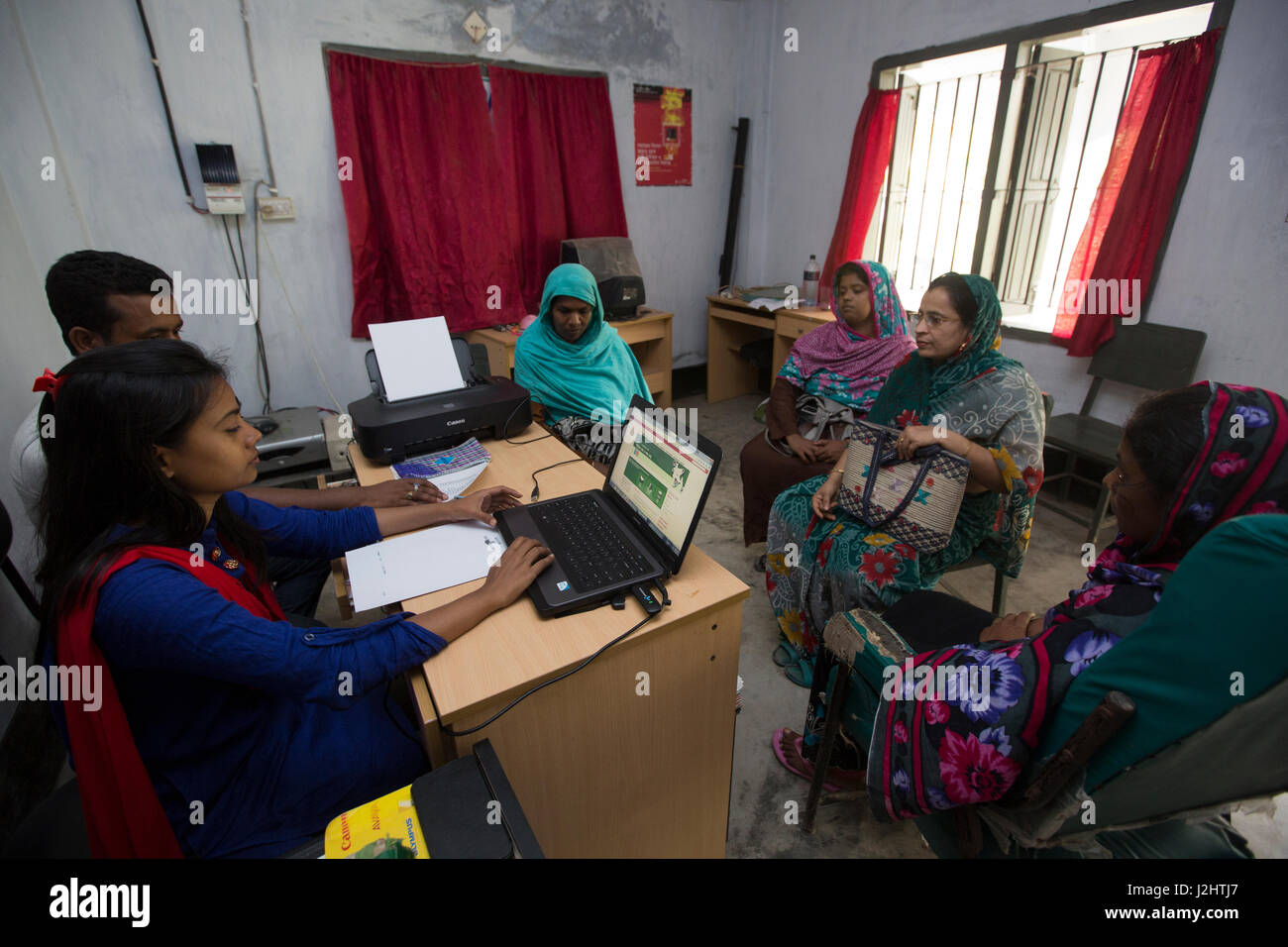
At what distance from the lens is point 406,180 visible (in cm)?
314

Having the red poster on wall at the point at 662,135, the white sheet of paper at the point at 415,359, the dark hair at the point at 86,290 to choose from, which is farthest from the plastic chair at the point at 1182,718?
the red poster on wall at the point at 662,135

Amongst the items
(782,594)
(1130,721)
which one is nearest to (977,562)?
(782,594)

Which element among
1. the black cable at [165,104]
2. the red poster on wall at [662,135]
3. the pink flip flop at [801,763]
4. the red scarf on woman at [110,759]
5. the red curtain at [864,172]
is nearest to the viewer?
the red scarf on woman at [110,759]

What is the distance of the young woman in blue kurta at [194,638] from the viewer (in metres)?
0.79

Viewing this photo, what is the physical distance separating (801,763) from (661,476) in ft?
3.34

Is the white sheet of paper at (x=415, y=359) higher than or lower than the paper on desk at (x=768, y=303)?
higher

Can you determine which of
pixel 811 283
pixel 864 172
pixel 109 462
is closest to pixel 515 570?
pixel 109 462

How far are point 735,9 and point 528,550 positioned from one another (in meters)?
4.59

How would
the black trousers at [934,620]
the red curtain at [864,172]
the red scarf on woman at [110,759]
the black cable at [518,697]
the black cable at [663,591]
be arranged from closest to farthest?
the red scarf on woman at [110,759]
the black cable at [518,697]
the black cable at [663,591]
the black trousers at [934,620]
the red curtain at [864,172]

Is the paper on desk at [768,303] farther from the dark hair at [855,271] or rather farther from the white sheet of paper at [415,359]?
the white sheet of paper at [415,359]

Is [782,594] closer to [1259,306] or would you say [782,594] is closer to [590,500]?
[590,500]

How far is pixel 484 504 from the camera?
1.37 m

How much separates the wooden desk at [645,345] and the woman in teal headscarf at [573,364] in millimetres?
1269

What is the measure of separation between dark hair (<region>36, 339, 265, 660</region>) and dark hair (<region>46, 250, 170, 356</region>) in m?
0.87
